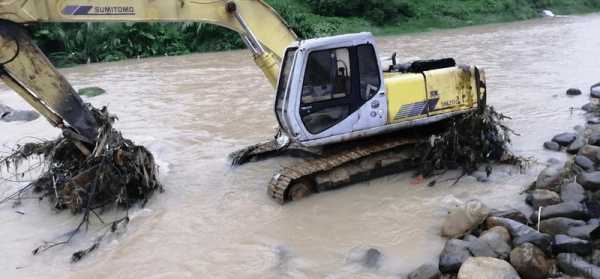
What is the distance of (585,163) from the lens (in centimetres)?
732

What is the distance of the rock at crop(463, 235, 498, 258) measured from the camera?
17.7 ft

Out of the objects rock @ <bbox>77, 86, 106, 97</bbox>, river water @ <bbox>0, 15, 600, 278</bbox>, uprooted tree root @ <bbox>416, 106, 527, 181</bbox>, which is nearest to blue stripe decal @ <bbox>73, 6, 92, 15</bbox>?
river water @ <bbox>0, 15, 600, 278</bbox>

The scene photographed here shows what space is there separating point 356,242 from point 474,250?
136cm

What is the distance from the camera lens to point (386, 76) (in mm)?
8344

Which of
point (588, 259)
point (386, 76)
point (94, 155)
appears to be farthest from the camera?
point (386, 76)

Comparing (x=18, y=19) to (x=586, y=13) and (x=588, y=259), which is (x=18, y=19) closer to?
(x=588, y=259)

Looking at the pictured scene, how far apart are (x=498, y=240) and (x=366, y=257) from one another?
4.30 feet

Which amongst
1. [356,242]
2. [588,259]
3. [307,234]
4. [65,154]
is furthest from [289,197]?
[588,259]

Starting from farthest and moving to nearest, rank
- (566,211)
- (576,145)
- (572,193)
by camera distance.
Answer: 1. (576,145)
2. (572,193)
3. (566,211)

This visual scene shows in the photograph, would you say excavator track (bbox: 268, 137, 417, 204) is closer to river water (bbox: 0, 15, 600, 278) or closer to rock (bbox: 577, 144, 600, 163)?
river water (bbox: 0, 15, 600, 278)

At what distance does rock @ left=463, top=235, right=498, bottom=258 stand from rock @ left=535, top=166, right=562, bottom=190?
1858 mm

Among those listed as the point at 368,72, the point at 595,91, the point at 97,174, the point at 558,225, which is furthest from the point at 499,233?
the point at 595,91

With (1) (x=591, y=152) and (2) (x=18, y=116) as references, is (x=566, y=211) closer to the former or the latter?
(1) (x=591, y=152)

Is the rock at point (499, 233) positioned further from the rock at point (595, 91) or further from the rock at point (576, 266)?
the rock at point (595, 91)
